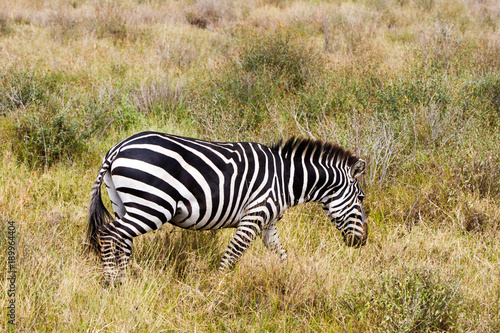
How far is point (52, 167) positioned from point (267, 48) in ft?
14.2

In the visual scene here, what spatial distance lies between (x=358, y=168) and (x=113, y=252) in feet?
7.37

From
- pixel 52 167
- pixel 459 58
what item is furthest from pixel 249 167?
pixel 459 58

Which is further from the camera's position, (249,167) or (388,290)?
(249,167)

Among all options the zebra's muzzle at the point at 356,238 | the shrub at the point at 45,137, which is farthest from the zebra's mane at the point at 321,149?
the shrub at the point at 45,137

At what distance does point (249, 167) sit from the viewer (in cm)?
347

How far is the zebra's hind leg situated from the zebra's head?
1.83 metres

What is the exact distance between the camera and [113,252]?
307 cm

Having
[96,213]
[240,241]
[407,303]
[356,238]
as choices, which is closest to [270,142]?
[356,238]

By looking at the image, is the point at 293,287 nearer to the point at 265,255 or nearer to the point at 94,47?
the point at 265,255

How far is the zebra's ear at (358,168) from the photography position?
3852 mm

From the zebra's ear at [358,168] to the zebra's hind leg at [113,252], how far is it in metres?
2.05

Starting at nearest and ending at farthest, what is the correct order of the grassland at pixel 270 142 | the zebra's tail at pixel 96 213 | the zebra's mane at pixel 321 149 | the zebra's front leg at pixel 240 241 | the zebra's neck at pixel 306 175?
the grassland at pixel 270 142 < the zebra's tail at pixel 96 213 < the zebra's front leg at pixel 240 241 < the zebra's neck at pixel 306 175 < the zebra's mane at pixel 321 149

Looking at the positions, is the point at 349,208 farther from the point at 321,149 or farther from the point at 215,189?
the point at 215,189

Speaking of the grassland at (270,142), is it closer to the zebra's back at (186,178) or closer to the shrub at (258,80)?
the shrub at (258,80)
